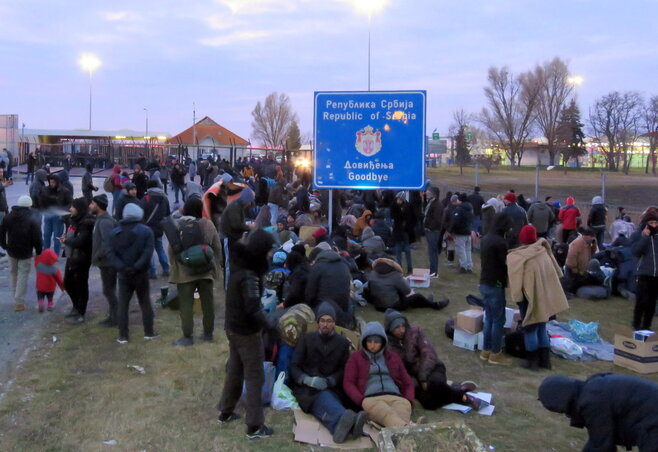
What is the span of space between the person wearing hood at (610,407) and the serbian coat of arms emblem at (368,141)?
7.50 m

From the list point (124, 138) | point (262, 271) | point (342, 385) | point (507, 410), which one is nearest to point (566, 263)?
point (507, 410)

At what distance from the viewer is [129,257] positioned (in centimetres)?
738

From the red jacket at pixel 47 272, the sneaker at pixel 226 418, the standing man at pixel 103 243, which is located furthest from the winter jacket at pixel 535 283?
the red jacket at pixel 47 272

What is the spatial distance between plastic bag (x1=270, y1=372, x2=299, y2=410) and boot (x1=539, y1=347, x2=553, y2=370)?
116 inches

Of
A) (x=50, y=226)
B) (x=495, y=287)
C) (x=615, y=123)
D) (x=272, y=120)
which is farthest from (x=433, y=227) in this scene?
(x=272, y=120)

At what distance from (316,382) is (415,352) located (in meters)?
1.14

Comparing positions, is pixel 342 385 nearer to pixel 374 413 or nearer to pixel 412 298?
pixel 374 413

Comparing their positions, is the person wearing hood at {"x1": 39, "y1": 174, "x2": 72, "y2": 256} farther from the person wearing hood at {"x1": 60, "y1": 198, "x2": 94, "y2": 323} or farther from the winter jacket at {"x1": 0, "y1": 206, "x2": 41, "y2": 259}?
the person wearing hood at {"x1": 60, "y1": 198, "x2": 94, "y2": 323}

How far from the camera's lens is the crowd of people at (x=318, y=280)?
17.2ft

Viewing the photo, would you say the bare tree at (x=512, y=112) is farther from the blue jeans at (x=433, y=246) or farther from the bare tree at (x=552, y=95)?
the blue jeans at (x=433, y=246)

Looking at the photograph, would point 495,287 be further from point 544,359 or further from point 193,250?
point 193,250

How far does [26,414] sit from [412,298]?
556 cm

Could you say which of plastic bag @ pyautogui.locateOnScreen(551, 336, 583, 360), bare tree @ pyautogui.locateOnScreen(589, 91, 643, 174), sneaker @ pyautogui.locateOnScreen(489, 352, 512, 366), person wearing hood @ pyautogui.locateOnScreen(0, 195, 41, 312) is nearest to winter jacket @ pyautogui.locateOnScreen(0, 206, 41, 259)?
person wearing hood @ pyautogui.locateOnScreen(0, 195, 41, 312)

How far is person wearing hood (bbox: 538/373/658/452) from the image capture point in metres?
3.44
